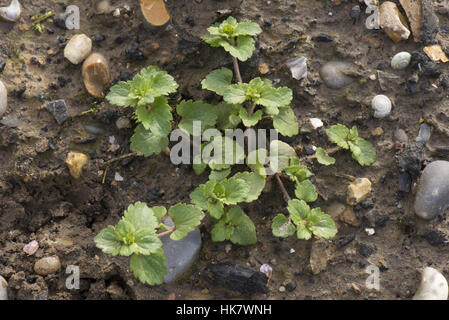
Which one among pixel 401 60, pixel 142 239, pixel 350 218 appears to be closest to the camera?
pixel 142 239

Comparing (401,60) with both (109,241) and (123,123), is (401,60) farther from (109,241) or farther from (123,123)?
(109,241)

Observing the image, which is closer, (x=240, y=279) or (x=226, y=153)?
(x=240, y=279)

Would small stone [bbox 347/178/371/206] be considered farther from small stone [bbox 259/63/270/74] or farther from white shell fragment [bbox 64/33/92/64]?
white shell fragment [bbox 64/33/92/64]

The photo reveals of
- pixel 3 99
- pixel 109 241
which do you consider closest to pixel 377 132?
A: pixel 109 241

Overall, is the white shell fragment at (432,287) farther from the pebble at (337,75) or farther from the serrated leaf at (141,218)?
the serrated leaf at (141,218)

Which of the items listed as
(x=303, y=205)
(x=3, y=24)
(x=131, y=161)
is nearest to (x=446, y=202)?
(x=303, y=205)

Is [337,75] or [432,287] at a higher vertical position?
[337,75]
